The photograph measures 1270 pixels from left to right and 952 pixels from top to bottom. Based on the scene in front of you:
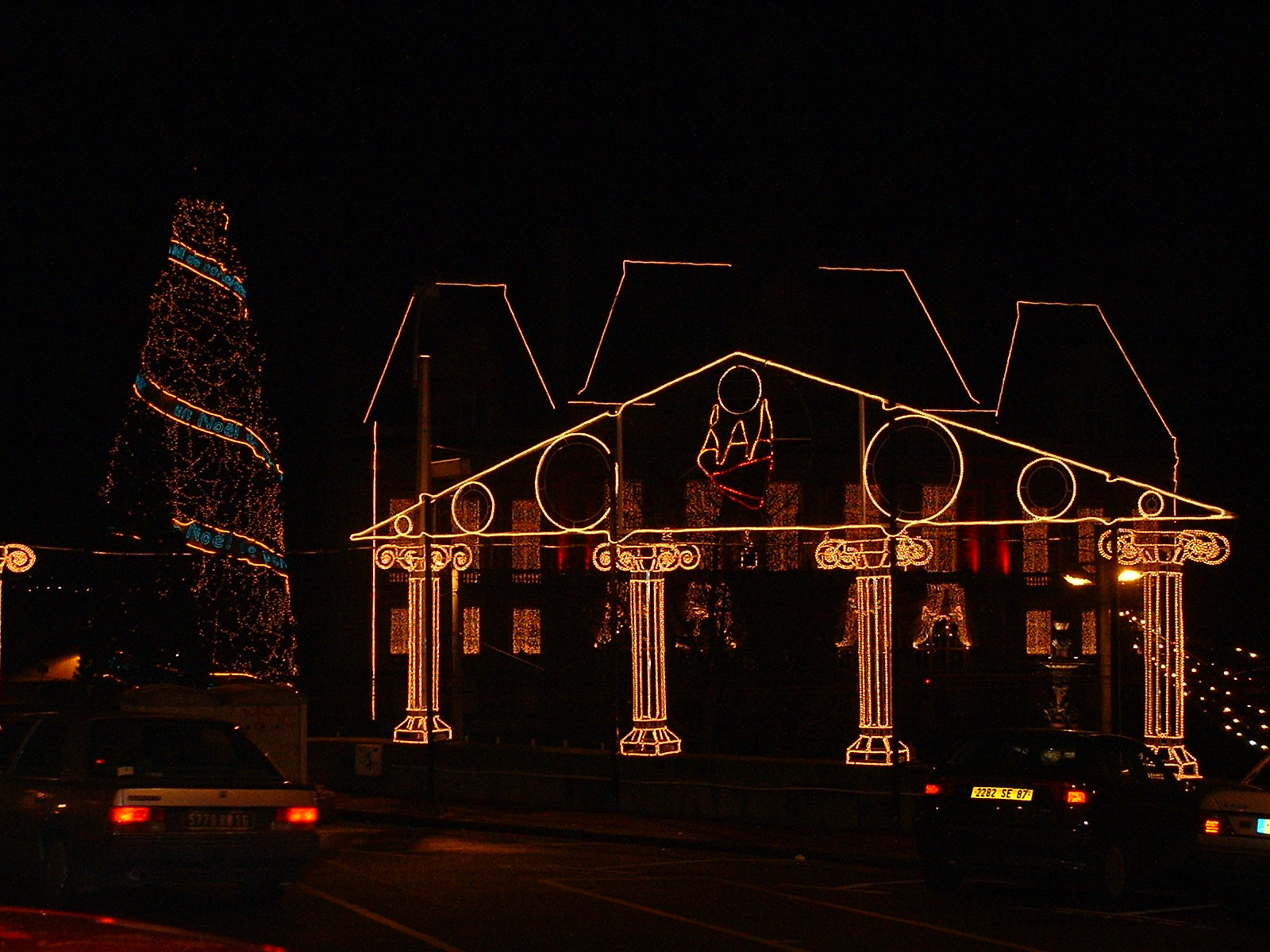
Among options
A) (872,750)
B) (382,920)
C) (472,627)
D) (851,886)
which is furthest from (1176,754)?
(472,627)

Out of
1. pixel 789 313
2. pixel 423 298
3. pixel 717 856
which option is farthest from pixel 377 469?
pixel 717 856

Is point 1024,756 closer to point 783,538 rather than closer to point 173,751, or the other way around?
point 173,751

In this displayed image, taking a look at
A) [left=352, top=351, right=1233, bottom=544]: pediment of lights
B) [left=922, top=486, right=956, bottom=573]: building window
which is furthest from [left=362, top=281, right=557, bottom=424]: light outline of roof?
[left=922, top=486, right=956, bottom=573]: building window

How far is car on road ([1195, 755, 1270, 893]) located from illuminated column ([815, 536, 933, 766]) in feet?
30.0

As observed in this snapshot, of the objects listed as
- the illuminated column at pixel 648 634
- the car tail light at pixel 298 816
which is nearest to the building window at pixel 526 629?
the illuminated column at pixel 648 634

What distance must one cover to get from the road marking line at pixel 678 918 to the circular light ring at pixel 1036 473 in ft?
35.9

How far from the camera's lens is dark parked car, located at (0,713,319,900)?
13.0m

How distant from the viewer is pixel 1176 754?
79.2 feet

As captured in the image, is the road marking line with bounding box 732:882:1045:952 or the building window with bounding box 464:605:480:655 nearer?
the road marking line with bounding box 732:882:1045:952

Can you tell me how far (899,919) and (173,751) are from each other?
5869 millimetres

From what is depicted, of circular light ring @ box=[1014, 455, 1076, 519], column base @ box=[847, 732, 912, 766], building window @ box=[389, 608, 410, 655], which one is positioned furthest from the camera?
building window @ box=[389, 608, 410, 655]

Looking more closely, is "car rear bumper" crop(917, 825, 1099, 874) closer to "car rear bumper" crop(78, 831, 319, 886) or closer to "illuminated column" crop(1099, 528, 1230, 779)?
"car rear bumper" crop(78, 831, 319, 886)

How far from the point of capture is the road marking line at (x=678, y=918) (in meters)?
12.5

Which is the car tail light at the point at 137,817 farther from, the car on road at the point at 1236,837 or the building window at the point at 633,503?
the building window at the point at 633,503
